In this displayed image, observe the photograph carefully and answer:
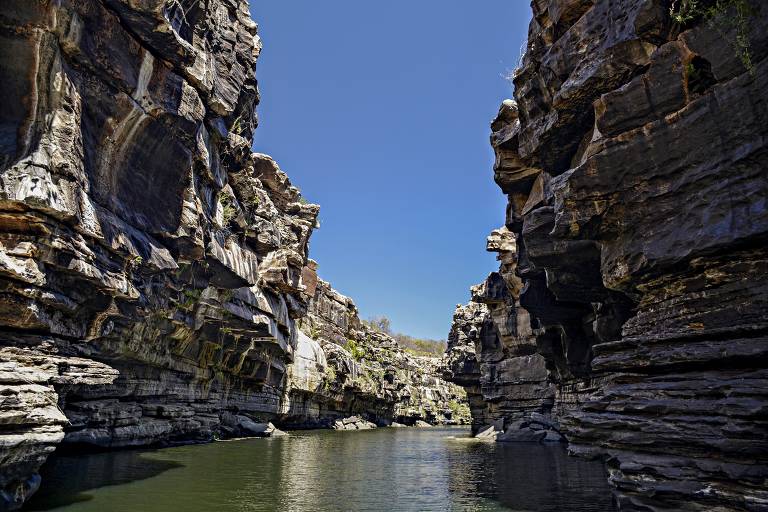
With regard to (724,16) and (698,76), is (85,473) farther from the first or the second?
(724,16)

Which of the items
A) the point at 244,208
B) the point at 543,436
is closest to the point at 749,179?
the point at 543,436

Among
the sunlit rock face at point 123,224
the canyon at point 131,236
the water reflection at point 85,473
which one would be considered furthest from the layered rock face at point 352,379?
the water reflection at point 85,473

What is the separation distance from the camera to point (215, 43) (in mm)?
30906

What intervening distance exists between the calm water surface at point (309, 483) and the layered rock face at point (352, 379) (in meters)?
31.1

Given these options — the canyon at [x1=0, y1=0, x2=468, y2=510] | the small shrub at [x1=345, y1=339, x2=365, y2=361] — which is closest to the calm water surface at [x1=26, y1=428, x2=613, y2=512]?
the canyon at [x1=0, y1=0, x2=468, y2=510]

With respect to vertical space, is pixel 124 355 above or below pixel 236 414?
above

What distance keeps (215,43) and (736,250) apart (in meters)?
29.7

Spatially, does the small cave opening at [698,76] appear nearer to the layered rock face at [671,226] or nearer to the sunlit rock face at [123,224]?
the layered rock face at [671,226]

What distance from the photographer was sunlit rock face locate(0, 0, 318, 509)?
50.2 ft

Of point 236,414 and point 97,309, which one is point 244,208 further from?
point 97,309

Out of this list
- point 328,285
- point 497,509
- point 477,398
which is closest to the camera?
point 497,509

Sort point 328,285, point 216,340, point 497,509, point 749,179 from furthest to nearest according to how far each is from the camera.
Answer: point 328,285 < point 216,340 < point 497,509 < point 749,179

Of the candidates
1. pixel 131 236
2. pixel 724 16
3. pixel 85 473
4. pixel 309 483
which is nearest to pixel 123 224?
pixel 131 236

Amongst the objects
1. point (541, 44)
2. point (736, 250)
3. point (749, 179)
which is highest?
point (541, 44)
